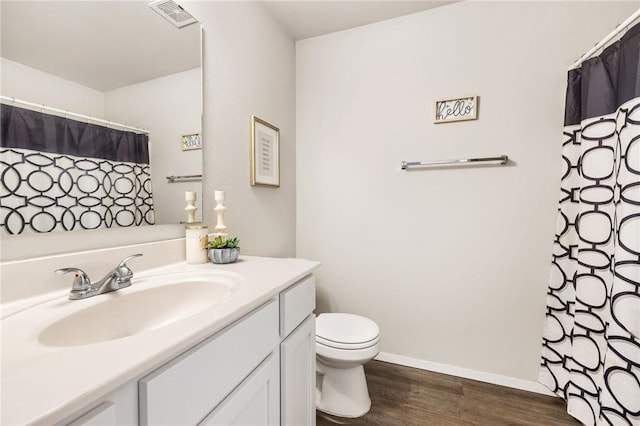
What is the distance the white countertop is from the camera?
1.18ft

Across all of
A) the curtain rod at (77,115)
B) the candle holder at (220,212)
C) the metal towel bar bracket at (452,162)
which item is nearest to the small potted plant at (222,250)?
the candle holder at (220,212)

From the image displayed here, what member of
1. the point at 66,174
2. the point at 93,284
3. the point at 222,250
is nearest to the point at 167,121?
the point at 66,174

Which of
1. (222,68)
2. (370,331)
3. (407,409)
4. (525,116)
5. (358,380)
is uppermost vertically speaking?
(222,68)

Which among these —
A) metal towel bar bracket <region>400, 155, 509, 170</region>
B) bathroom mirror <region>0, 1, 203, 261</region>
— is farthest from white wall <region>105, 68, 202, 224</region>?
metal towel bar bracket <region>400, 155, 509, 170</region>

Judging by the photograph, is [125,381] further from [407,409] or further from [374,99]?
[374,99]

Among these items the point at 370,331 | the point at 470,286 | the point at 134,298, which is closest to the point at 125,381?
the point at 134,298

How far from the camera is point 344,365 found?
1.39 meters

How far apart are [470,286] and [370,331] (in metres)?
0.73

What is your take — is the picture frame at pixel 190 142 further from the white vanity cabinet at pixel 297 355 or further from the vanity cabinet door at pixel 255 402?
the vanity cabinet door at pixel 255 402

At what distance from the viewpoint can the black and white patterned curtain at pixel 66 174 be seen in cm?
72

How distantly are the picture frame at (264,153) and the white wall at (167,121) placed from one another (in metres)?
0.36

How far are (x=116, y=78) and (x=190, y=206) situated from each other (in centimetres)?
54

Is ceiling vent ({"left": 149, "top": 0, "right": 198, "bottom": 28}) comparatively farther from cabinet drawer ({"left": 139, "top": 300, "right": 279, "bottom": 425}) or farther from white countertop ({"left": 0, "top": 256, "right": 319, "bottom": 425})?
cabinet drawer ({"left": 139, "top": 300, "right": 279, "bottom": 425})

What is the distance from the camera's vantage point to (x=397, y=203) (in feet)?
6.07
